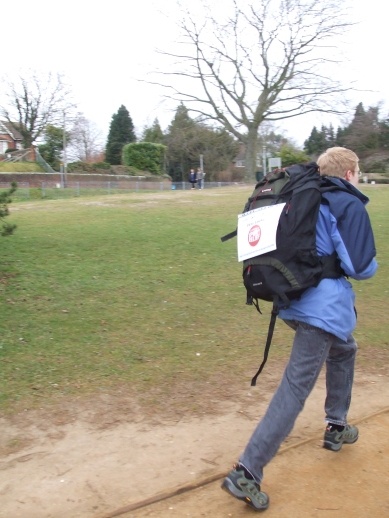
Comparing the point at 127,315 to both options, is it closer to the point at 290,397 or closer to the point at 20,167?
the point at 290,397

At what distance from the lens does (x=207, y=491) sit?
2.97 meters

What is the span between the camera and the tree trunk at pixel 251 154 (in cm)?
3494

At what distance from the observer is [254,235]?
9.53ft

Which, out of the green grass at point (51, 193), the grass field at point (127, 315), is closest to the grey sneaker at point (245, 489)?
the grass field at point (127, 315)

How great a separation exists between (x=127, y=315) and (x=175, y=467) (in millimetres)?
2698

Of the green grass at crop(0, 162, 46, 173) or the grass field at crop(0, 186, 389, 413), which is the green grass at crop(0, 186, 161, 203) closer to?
the green grass at crop(0, 162, 46, 173)

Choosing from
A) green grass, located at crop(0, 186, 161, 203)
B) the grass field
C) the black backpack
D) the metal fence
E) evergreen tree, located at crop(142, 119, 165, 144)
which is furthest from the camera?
evergreen tree, located at crop(142, 119, 165, 144)

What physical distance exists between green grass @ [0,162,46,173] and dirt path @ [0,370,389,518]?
36939mm

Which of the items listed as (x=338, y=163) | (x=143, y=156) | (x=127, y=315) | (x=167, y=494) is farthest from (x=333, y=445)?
(x=143, y=156)

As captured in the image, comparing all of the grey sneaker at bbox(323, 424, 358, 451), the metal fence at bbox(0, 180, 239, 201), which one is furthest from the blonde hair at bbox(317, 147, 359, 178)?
the metal fence at bbox(0, 180, 239, 201)

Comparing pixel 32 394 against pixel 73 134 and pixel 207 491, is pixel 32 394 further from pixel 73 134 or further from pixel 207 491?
pixel 73 134

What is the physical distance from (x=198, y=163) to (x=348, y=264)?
53.6 metres

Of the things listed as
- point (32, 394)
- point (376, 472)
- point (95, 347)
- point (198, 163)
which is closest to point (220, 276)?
point (95, 347)

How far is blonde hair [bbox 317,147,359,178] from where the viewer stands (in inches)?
121
